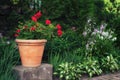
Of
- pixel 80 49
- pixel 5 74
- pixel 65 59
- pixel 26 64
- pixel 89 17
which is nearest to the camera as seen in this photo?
pixel 5 74

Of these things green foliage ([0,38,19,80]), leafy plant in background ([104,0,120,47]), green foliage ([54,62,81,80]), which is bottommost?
green foliage ([54,62,81,80])

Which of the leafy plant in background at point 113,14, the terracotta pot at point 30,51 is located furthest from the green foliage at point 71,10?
the terracotta pot at point 30,51

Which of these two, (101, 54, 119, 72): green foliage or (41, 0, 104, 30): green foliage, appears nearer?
(101, 54, 119, 72): green foliage

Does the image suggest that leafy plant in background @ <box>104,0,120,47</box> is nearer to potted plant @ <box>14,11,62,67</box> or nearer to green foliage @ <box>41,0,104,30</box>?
green foliage @ <box>41,0,104,30</box>

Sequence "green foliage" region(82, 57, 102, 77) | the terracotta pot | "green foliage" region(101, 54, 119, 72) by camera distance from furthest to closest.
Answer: "green foliage" region(101, 54, 119, 72), "green foliage" region(82, 57, 102, 77), the terracotta pot

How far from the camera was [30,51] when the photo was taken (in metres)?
5.39

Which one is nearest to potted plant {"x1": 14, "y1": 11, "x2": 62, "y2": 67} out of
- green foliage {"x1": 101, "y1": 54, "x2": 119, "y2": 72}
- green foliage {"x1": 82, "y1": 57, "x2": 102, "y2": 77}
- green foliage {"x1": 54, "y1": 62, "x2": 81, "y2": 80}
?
green foliage {"x1": 54, "y1": 62, "x2": 81, "y2": 80}

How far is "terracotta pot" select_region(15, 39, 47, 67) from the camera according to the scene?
5.35m

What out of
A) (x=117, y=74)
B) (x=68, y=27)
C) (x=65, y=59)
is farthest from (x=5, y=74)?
(x=68, y=27)

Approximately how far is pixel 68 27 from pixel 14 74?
2.86 m

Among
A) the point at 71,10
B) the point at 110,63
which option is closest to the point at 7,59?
the point at 110,63

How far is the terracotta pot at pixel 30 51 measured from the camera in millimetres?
5348

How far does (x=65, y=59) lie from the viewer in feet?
20.5

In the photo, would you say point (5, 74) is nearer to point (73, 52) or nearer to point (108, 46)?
point (73, 52)
